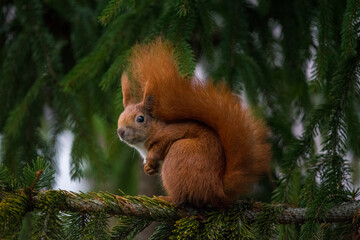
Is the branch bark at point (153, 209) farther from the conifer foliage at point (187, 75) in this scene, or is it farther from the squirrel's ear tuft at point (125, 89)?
the squirrel's ear tuft at point (125, 89)

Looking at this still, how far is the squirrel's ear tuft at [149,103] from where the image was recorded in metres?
1.46

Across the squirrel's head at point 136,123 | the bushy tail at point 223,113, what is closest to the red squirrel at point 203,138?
the bushy tail at point 223,113

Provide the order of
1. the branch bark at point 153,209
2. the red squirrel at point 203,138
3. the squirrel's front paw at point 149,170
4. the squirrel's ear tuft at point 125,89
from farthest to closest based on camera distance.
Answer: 1. the squirrel's ear tuft at point 125,89
2. the squirrel's front paw at point 149,170
3. the red squirrel at point 203,138
4. the branch bark at point 153,209

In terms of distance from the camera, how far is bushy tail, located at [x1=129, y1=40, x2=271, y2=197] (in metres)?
1.27

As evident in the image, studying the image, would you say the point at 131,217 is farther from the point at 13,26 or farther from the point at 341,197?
the point at 13,26

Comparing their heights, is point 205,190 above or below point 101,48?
below

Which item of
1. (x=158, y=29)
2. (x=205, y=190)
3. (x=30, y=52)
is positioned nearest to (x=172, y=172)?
(x=205, y=190)

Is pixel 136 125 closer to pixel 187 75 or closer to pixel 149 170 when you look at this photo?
pixel 149 170

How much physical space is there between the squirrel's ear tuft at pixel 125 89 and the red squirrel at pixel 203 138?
0.50 ft

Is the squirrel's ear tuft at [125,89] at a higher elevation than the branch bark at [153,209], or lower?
higher

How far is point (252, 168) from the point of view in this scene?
50.3 inches

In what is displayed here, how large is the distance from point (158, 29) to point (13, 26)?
87 centimetres

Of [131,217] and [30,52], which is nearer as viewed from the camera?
[131,217]

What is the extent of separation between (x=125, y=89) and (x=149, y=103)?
0.14 m
